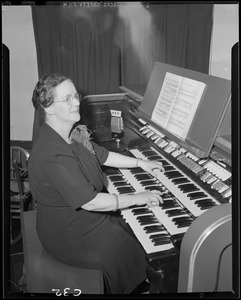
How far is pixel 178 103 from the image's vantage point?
1603 millimetres

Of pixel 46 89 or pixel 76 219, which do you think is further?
pixel 76 219

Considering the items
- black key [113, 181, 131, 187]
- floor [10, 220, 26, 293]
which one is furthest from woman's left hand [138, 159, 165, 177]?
floor [10, 220, 26, 293]

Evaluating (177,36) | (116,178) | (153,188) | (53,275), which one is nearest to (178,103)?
(177,36)

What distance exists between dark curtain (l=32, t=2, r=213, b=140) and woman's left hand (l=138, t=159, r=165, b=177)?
0.45m

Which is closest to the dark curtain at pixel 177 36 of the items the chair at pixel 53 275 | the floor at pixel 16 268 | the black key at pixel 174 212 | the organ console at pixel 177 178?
the organ console at pixel 177 178

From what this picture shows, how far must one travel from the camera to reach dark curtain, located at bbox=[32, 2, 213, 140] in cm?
134

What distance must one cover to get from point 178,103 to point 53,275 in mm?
972

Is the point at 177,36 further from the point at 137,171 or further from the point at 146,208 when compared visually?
the point at 146,208

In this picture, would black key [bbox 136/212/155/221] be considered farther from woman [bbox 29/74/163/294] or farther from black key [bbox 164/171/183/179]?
black key [bbox 164/171/183/179]

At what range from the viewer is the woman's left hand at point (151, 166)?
168 cm

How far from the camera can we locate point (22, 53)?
1.11 m

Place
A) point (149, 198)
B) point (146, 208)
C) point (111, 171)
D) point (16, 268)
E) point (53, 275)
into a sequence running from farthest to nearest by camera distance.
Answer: point (111, 171), point (16, 268), point (146, 208), point (149, 198), point (53, 275)

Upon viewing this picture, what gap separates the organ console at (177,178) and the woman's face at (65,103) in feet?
1.74

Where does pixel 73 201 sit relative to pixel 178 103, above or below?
below
